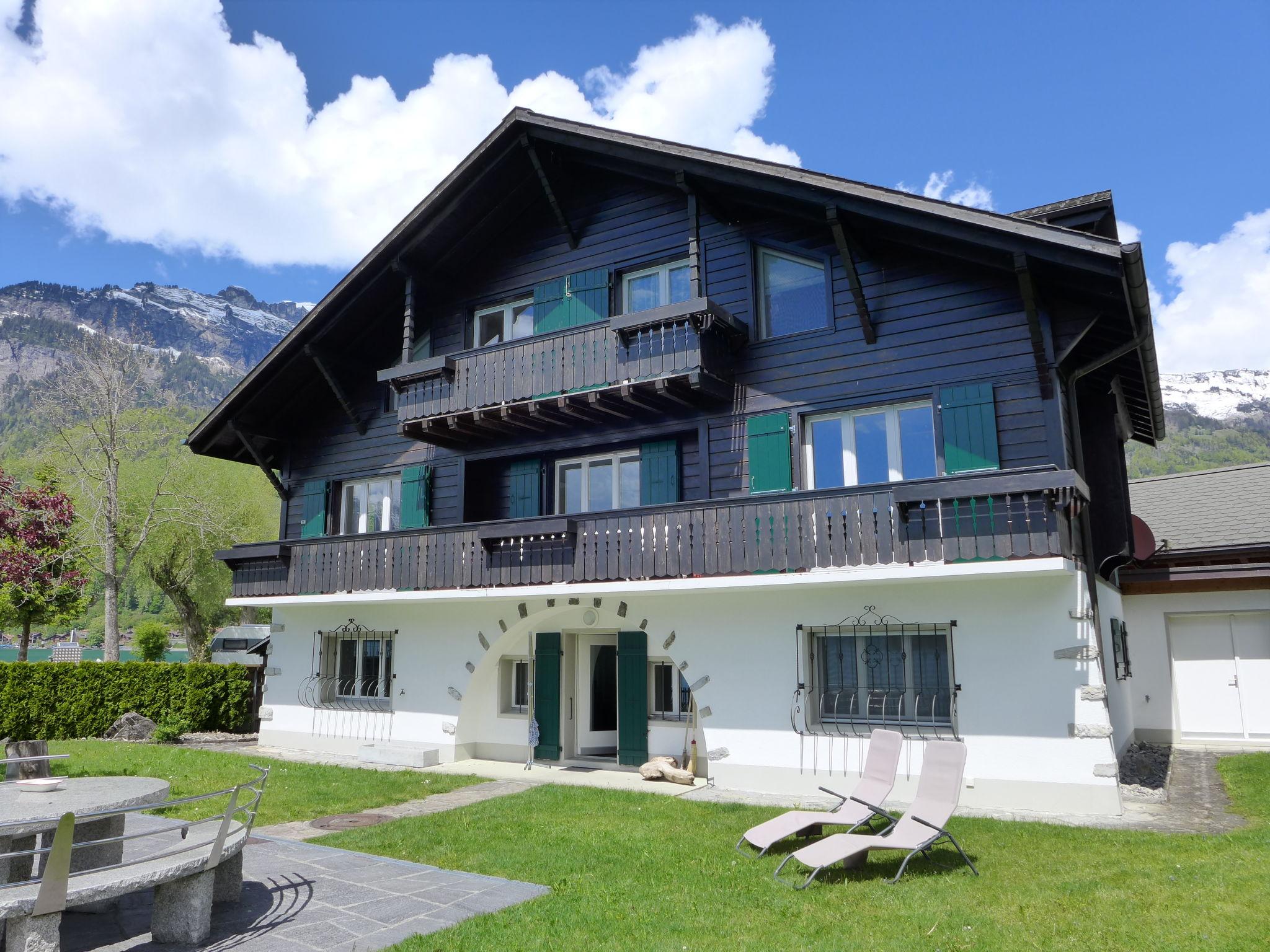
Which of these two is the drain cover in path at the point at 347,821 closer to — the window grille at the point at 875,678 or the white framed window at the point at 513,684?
the white framed window at the point at 513,684

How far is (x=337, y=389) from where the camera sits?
16.7 meters

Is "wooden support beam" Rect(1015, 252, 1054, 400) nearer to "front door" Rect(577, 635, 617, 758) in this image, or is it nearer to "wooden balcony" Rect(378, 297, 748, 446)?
"wooden balcony" Rect(378, 297, 748, 446)

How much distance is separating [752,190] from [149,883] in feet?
36.5

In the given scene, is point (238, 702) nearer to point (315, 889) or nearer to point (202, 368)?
point (315, 889)

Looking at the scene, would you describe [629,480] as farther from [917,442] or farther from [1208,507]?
[1208,507]

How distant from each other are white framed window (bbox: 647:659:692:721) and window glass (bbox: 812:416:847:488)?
12.3ft

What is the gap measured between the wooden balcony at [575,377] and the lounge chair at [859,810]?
18.6 ft

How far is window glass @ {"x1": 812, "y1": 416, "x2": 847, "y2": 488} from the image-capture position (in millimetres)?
12156

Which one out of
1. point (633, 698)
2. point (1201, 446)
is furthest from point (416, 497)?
point (1201, 446)

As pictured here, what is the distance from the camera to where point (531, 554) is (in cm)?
1330

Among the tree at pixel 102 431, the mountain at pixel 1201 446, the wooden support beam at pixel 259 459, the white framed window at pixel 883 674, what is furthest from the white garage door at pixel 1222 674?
the mountain at pixel 1201 446

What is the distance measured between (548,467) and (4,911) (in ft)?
35.5

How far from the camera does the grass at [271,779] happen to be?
1061 centimetres

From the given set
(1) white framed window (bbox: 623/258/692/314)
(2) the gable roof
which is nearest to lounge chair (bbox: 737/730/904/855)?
(2) the gable roof
